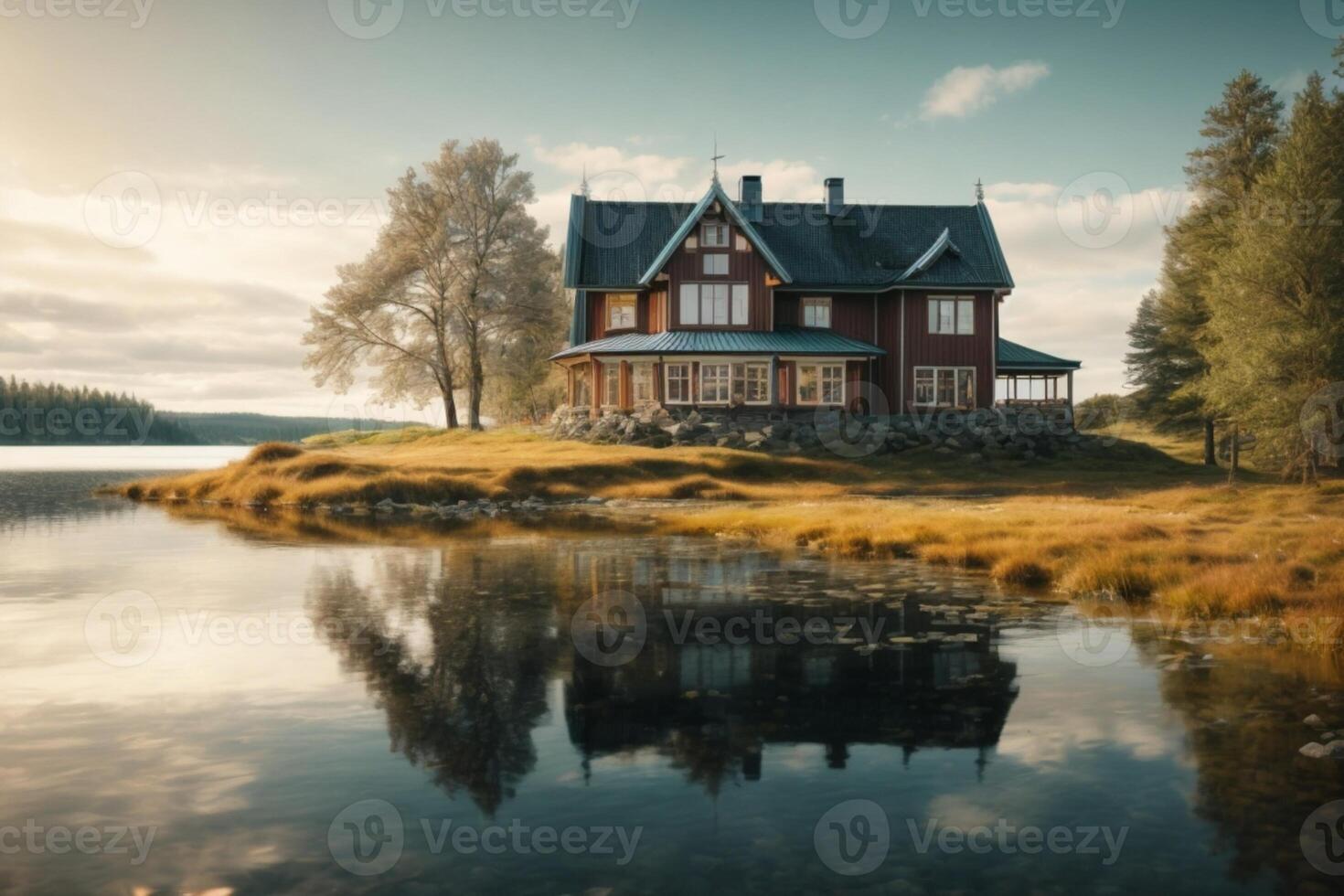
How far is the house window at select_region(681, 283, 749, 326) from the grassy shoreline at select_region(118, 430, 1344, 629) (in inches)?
367

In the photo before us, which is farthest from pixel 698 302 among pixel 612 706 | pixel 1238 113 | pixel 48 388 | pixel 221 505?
pixel 48 388

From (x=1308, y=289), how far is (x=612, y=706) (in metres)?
37.1

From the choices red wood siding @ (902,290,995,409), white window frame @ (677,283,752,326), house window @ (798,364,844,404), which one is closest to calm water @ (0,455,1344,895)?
house window @ (798,364,844,404)

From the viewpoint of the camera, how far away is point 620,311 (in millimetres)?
52094

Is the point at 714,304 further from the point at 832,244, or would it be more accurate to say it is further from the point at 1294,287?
the point at 1294,287

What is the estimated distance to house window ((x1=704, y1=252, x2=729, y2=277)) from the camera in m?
49.2

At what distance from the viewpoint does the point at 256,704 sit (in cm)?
1048

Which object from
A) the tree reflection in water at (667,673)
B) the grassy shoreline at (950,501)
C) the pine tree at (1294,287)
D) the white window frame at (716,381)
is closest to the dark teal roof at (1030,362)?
the grassy shoreline at (950,501)

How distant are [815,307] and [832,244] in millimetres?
3902

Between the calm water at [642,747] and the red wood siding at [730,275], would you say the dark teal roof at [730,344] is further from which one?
the calm water at [642,747]

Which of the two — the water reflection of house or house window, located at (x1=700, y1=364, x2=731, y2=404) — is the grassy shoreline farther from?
house window, located at (x1=700, y1=364, x2=731, y2=404)

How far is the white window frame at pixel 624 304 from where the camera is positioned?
→ 51.8m

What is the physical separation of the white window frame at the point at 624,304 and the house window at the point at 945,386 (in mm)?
14609

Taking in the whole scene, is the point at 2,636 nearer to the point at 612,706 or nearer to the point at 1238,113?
the point at 612,706
